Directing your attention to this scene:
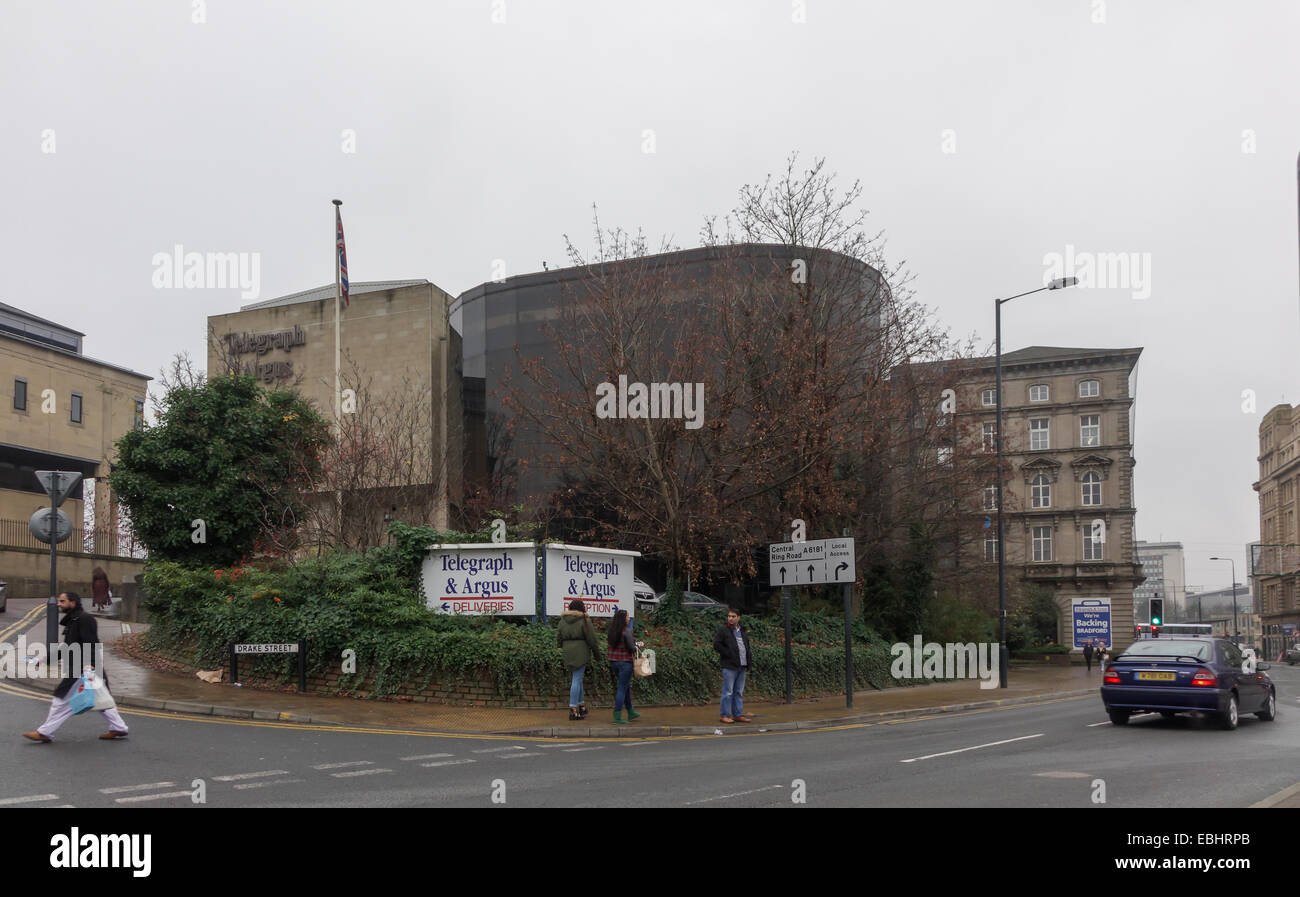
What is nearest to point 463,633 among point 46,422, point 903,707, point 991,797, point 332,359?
point 903,707

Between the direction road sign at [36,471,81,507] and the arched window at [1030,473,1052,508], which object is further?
the arched window at [1030,473,1052,508]

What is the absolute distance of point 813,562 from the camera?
20609 millimetres

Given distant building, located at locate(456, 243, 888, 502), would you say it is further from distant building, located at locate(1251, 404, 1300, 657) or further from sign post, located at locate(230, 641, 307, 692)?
distant building, located at locate(1251, 404, 1300, 657)

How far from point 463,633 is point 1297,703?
64.0 feet

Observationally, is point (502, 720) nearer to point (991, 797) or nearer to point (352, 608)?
point (352, 608)

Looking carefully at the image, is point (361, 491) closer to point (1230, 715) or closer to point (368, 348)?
point (1230, 715)

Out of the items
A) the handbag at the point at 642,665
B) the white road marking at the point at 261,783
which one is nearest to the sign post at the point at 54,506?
the handbag at the point at 642,665

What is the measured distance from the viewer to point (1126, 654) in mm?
17219

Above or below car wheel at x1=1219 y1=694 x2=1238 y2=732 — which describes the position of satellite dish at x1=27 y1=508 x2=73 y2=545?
above

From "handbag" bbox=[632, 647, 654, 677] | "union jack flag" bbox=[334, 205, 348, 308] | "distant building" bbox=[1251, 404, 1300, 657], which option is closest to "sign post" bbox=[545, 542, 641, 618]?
"handbag" bbox=[632, 647, 654, 677]

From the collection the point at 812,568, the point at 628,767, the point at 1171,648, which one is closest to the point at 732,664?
the point at 812,568

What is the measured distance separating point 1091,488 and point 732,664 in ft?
214

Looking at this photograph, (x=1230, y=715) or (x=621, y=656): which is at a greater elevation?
(x=621, y=656)

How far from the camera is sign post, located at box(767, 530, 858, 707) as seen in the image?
66.3 feet
